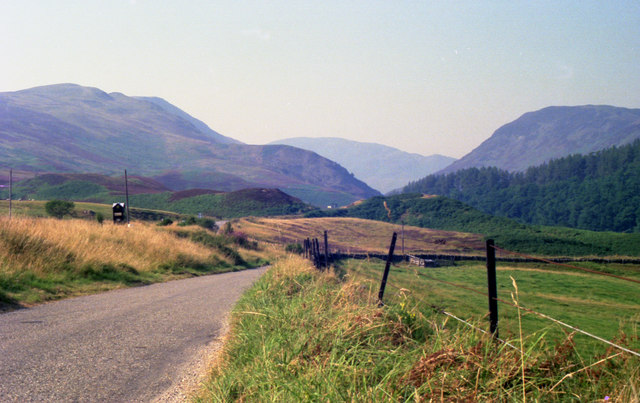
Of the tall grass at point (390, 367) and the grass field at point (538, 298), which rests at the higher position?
the tall grass at point (390, 367)

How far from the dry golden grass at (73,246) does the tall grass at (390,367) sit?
916 cm

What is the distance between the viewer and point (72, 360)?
21.9 feet

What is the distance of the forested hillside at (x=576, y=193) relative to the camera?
122137 millimetres

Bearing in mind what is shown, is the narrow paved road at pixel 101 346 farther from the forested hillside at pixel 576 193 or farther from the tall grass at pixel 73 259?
the forested hillside at pixel 576 193

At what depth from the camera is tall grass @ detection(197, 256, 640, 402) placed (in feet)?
13.6

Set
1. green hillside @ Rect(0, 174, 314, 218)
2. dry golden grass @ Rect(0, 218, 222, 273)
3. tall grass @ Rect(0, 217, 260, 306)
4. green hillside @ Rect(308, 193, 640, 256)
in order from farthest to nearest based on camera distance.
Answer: green hillside @ Rect(0, 174, 314, 218) < green hillside @ Rect(308, 193, 640, 256) < dry golden grass @ Rect(0, 218, 222, 273) < tall grass @ Rect(0, 217, 260, 306)

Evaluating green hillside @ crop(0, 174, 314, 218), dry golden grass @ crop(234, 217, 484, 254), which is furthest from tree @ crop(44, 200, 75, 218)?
green hillside @ crop(0, 174, 314, 218)

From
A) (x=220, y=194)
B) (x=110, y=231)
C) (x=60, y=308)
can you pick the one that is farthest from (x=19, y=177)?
(x=60, y=308)

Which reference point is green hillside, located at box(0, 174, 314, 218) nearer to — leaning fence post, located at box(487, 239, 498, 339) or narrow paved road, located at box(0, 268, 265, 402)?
narrow paved road, located at box(0, 268, 265, 402)

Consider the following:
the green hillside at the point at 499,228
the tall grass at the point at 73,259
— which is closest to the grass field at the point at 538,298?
the tall grass at the point at 73,259

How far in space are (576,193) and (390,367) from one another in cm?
15686

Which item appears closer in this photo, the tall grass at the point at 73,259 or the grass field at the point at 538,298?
the grass field at the point at 538,298

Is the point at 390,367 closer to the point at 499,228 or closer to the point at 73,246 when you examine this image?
the point at 73,246

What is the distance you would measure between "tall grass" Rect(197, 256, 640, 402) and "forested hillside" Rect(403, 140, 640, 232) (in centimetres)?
12556
